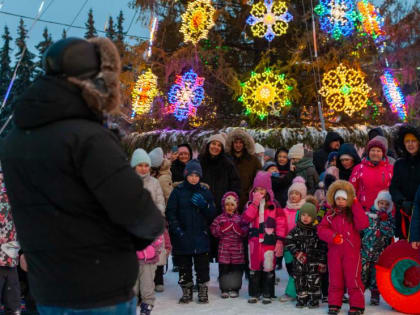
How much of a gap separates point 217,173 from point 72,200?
6064 mm

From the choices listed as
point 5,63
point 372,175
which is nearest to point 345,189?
point 372,175

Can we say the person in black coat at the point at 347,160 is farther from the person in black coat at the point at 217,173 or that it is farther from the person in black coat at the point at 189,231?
the person in black coat at the point at 189,231

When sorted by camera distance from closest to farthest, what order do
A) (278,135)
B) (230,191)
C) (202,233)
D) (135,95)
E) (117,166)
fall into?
(117,166) < (202,233) < (230,191) < (278,135) < (135,95)

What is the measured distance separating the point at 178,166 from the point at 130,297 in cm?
669

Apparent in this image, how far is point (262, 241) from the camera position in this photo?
7.36 metres

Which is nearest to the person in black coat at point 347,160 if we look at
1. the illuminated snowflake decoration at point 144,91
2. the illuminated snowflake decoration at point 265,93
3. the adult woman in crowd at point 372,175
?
the adult woman in crowd at point 372,175

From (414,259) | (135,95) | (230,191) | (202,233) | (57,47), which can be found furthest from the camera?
(135,95)

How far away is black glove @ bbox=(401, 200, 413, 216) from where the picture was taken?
21.3 ft

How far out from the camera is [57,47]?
7.47 ft

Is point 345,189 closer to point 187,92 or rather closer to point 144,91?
point 187,92

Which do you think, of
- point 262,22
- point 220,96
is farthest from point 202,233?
point 220,96

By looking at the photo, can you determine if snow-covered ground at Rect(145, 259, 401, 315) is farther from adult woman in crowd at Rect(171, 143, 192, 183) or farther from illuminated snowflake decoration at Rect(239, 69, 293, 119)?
illuminated snowflake decoration at Rect(239, 69, 293, 119)

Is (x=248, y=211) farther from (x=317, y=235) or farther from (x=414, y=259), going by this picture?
(x=414, y=259)

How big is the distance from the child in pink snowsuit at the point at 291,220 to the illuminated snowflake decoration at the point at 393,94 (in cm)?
809
